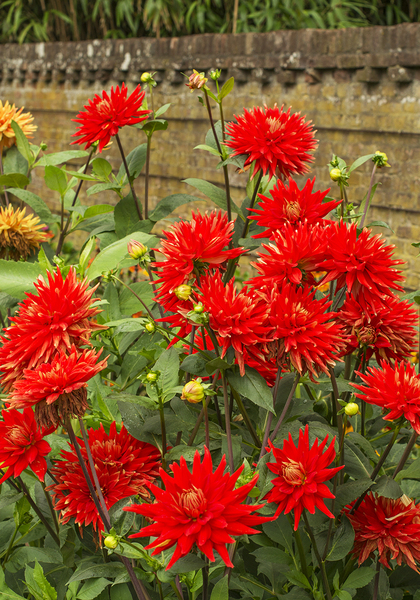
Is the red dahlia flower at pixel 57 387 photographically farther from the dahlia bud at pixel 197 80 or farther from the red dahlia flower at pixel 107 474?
the dahlia bud at pixel 197 80

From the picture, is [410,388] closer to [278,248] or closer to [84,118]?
[278,248]

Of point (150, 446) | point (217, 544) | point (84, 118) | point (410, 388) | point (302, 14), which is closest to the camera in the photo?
point (217, 544)

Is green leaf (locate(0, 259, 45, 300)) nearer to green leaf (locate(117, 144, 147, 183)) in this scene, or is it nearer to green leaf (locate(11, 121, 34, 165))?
green leaf (locate(117, 144, 147, 183))

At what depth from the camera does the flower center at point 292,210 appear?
0.66 meters

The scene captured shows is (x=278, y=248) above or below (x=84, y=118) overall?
below

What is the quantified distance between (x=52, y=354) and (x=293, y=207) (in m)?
0.29

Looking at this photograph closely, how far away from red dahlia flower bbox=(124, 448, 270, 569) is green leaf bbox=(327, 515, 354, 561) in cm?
19

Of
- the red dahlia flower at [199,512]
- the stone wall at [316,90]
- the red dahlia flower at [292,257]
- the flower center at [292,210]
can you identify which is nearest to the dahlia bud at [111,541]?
the red dahlia flower at [199,512]

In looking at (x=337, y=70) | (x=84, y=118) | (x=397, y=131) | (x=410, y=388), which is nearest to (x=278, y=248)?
(x=410, y=388)

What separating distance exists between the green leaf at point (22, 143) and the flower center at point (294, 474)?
764 mm

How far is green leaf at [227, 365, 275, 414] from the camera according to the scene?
54 centimetres

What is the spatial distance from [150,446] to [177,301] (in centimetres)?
16

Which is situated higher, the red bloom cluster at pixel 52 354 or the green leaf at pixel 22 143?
the green leaf at pixel 22 143

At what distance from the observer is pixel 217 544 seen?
1.44 ft
